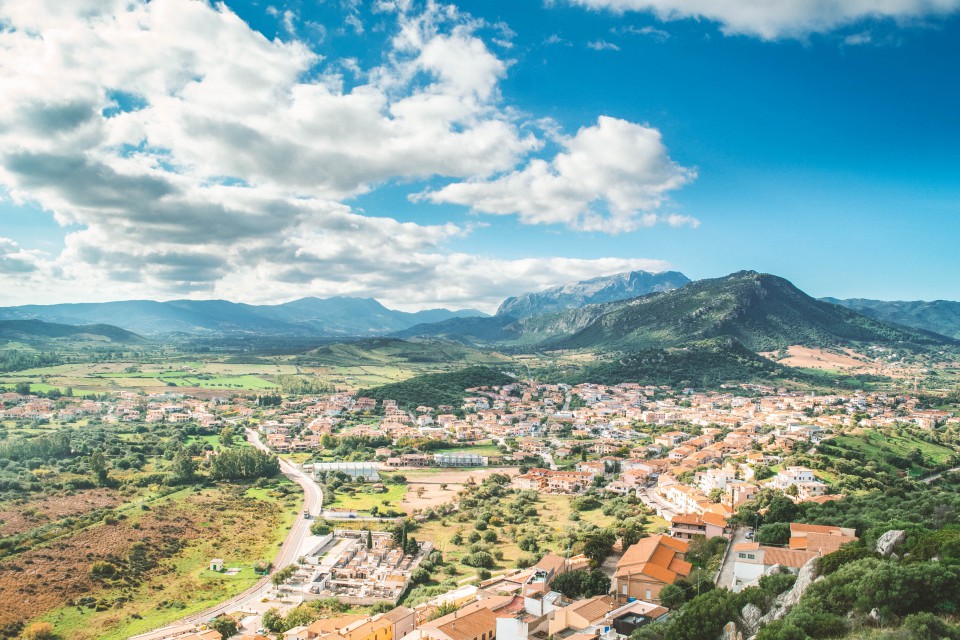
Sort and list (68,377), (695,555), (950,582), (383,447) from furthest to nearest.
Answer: (68,377) < (383,447) < (695,555) < (950,582)

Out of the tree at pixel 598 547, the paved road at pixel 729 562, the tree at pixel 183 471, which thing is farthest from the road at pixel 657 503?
the tree at pixel 183 471

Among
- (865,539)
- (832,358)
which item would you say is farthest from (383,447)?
(832,358)

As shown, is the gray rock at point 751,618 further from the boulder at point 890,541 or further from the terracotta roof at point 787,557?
the terracotta roof at point 787,557

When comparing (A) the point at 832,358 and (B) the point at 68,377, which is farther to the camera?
(A) the point at 832,358

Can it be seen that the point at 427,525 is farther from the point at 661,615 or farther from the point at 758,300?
the point at 758,300

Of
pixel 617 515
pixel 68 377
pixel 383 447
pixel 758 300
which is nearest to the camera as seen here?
pixel 617 515

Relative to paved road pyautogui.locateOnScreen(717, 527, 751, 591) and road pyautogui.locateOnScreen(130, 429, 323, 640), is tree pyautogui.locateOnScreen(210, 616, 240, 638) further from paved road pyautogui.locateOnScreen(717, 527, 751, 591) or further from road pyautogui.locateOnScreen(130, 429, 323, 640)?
paved road pyautogui.locateOnScreen(717, 527, 751, 591)

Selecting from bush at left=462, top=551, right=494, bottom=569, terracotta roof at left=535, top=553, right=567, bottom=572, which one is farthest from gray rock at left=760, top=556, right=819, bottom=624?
bush at left=462, top=551, right=494, bottom=569
